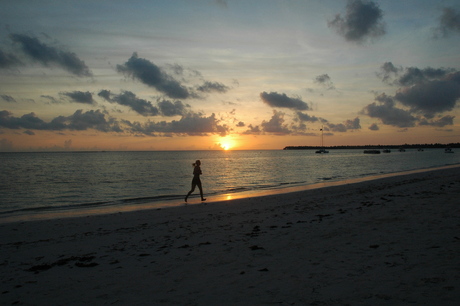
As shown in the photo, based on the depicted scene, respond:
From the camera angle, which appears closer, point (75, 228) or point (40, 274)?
point (40, 274)

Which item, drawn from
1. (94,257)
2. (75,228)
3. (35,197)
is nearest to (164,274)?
(94,257)

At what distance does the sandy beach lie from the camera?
571 centimetres

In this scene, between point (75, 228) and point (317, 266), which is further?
point (75, 228)

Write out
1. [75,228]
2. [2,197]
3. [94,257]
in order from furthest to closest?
[2,197] → [75,228] → [94,257]

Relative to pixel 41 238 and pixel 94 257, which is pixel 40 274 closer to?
pixel 94 257

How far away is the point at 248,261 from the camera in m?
7.66

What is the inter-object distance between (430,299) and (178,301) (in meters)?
4.20

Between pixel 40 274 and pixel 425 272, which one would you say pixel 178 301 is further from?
pixel 425 272

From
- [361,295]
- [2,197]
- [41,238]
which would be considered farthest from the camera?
[2,197]

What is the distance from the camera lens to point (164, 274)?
712 centimetres

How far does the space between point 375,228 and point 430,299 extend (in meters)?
5.38

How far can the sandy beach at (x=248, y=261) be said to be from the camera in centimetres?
571

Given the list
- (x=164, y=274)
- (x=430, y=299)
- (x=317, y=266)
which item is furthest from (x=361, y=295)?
(x=164, y=274)

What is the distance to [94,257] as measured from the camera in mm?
8867
